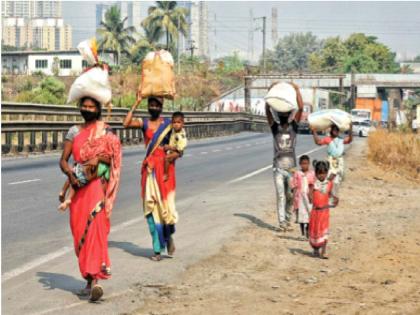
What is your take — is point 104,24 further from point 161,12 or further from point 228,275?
point 228,275

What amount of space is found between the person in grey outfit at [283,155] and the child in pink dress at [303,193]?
0.27m

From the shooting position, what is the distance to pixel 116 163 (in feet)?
28.1

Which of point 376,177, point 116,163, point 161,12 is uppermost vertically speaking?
point 161,12

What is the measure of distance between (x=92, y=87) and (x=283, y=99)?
15.9 feet

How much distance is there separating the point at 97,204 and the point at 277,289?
1.87 meters

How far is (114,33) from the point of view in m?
138

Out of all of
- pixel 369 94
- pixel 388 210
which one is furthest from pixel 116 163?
pixel 369 94

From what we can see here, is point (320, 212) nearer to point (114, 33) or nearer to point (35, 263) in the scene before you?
point (35, 263)

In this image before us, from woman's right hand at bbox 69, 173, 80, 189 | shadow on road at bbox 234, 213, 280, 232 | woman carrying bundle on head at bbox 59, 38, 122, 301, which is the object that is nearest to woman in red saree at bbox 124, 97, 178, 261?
woman carrying bundle on head at bbox 59, 38, 122, 301

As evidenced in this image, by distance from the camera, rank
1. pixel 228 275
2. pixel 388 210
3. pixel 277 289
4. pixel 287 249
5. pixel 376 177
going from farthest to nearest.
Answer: pixel 376 177 < pixel 388 210 < pixel 287 249 < pixel 228 275 < pixel 277 289

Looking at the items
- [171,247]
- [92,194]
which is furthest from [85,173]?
[171,247]

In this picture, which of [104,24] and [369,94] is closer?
[369,94]

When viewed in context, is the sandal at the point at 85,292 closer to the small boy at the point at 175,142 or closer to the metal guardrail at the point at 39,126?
the small boy at the point at 175,142

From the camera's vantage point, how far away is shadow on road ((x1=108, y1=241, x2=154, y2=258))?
1102 centimetres
